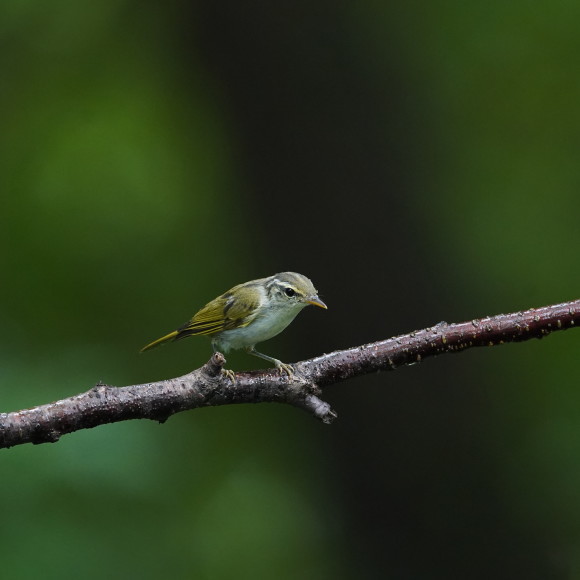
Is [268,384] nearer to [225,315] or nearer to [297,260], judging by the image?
[225,315]

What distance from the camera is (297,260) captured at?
662 centimetres

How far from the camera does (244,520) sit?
655 centimetres

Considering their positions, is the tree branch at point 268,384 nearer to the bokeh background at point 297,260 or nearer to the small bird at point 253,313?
the small bird at point 253,313

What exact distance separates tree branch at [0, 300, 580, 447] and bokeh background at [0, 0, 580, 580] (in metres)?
2.29

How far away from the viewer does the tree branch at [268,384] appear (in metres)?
2.71

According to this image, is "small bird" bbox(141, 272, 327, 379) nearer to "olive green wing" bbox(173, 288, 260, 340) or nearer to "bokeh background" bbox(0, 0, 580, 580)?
"olive green wing" bbox(173, 288, 260, 340)

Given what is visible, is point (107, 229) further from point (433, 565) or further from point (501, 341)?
point (501, 341)

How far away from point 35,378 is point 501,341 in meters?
3.68

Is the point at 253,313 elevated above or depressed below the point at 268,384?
above

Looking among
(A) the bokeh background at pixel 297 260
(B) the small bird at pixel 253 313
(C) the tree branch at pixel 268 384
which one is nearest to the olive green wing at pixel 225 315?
(B) the small bird at pixel 253 313

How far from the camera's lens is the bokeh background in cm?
595

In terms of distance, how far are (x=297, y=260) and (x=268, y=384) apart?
12.1 feet

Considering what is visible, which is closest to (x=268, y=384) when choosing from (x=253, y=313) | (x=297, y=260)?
(x=253, y=313)

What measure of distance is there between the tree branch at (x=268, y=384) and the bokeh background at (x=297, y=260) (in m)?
2.29
